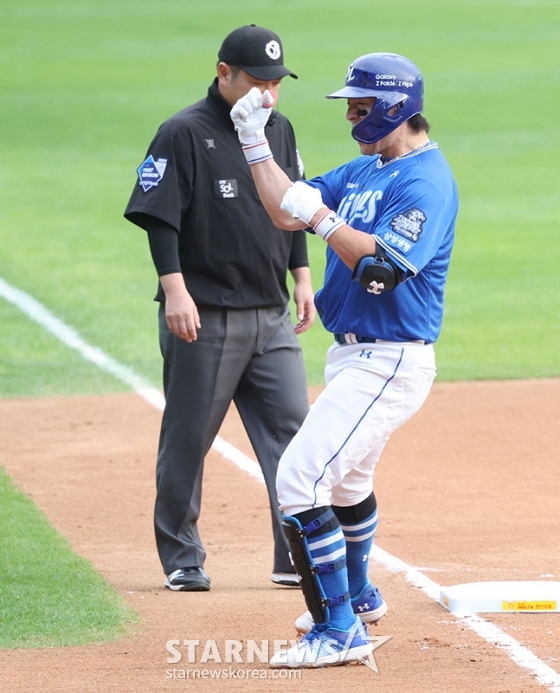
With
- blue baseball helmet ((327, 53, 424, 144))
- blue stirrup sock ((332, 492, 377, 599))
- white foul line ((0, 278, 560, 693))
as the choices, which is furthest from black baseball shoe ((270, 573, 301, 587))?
blue baseball helmet ((327, 53, 424, 144))

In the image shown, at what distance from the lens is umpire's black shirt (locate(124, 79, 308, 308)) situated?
533 cm

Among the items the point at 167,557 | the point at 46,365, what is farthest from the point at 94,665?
the point at 46,365

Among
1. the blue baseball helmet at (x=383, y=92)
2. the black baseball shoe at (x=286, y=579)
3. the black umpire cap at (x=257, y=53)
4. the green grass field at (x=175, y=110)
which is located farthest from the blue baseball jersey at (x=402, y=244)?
the green grass field at (x=175, y=110)

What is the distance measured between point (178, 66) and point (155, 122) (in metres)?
6.88

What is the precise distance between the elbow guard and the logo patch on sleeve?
4.27ft

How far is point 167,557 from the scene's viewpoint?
556 centimetres

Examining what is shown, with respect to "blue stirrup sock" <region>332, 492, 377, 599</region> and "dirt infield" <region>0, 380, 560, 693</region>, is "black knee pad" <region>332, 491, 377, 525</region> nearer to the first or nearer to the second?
"blue stirrup sock" <region>332, 492, 377, 599</region>

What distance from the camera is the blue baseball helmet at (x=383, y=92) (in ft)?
14.9

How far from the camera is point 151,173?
210 inches

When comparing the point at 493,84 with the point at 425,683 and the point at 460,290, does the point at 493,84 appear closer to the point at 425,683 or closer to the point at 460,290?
the point at 460,290

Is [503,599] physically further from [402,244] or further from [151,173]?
[151,173]

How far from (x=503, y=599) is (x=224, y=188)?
2.09m

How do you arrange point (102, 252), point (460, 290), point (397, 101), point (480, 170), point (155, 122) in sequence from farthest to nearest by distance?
point (155, 122), point (480, 170), point (102, 252), point (460, 290), point (397, 101)

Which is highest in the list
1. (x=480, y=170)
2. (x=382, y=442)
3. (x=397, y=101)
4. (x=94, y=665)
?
(x=397, y=101)
